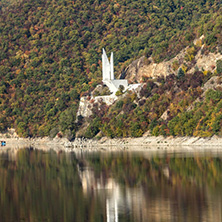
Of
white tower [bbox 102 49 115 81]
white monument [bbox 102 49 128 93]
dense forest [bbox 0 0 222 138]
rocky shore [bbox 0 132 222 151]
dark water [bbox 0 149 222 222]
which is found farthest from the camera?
white tower [bbox 102 49 115 81]

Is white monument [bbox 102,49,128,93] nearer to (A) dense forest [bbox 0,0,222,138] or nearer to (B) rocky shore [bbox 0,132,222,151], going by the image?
(A) dense forest [bbox 0,0,222,138]

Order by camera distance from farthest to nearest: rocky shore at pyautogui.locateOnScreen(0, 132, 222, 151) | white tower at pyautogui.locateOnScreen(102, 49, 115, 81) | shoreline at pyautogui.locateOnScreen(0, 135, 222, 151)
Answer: white tower at pyautogui.locateOnScreen(102, 49, 115, 81)
rocky shore at pyautogui.locateOnScreen(0, 132, 222, 151)
shoreline at pyautogui.locateOnScreen(0, 135, 222, 151)

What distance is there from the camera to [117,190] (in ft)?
148

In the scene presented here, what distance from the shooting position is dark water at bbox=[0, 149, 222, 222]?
1378 inches

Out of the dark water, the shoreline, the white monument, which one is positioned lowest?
the dark water

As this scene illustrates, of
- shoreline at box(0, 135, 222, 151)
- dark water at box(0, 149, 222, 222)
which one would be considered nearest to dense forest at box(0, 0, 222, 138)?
shoreline at box(0, 135, 222, 151)

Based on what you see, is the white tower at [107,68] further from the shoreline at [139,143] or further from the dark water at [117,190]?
the dark water at [117,190]

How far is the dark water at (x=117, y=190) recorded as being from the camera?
1378 inches

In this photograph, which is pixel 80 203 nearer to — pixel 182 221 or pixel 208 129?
pixel 182 221

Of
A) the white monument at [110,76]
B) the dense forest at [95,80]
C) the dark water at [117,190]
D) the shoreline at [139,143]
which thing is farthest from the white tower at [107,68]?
the dark water at [117,190]

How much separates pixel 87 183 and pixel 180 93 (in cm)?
6592

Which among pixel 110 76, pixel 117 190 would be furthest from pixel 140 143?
pixel 117 190

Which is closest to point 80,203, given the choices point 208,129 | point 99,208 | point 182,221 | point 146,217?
point 99,208

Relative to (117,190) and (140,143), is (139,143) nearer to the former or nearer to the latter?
(140,143)
